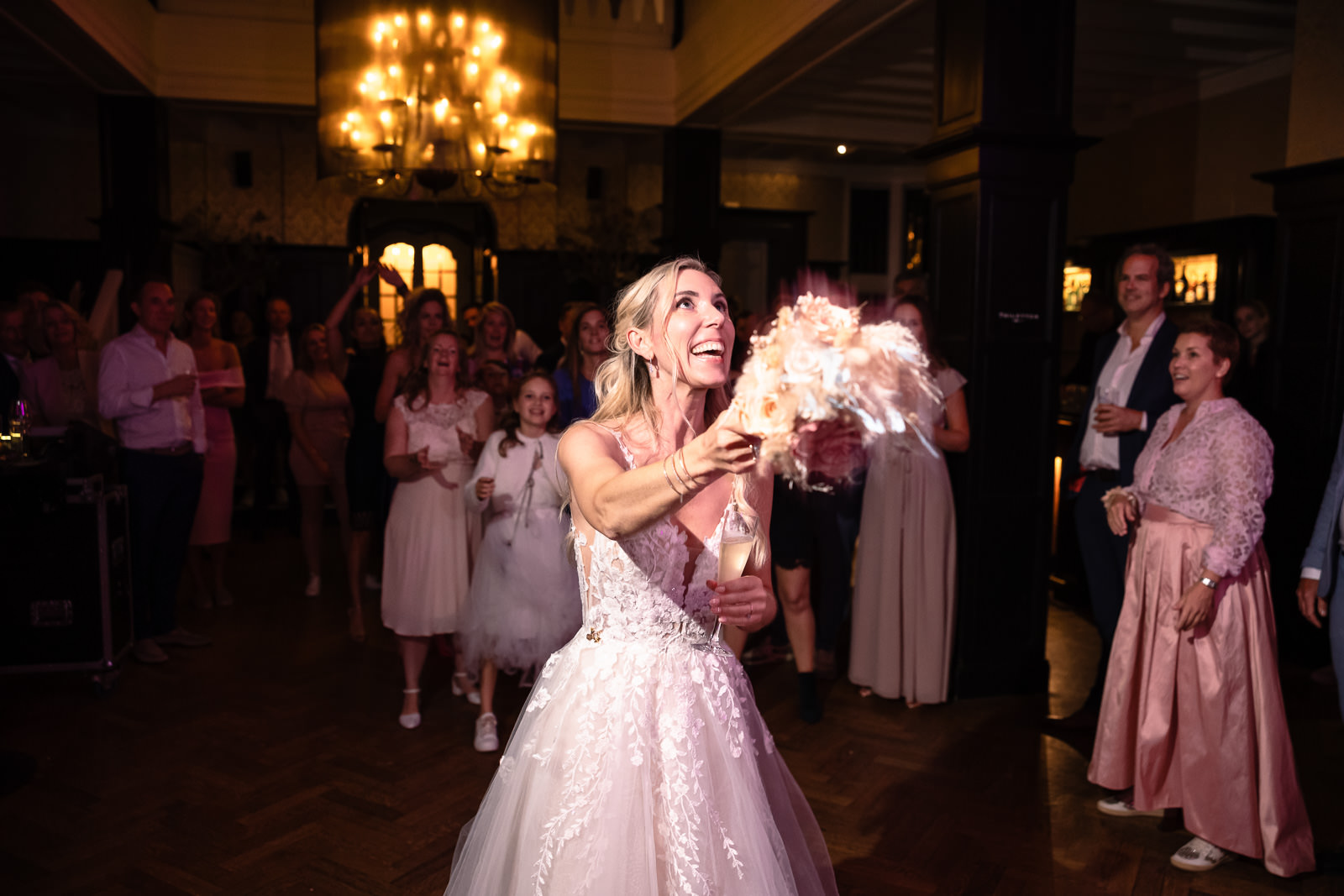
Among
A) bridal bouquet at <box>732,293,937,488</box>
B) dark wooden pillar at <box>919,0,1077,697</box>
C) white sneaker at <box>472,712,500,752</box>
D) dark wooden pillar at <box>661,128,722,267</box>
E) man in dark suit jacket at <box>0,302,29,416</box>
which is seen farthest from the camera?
dark wooden pillar at <box>661,128,722,267</box>

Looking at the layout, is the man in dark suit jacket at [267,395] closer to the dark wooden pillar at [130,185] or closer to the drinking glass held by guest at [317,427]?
the dark wooden pillar at [130,185]

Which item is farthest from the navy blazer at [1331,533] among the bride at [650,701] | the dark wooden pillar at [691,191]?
the dark wooden pillar at [691,191]

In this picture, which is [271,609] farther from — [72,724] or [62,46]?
[62,46]

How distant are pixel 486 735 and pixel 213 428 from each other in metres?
A: 2.94

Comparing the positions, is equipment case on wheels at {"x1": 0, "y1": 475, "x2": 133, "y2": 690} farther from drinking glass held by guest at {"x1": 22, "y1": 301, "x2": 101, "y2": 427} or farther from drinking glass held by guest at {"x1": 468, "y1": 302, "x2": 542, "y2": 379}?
drinking glass held by guest at {"x1": 468, "y1": 302, "x2": 542, "y2": 379}

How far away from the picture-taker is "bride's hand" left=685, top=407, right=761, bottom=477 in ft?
4.14

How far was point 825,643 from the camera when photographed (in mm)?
4730

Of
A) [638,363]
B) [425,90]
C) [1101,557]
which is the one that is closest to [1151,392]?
[1101,557]

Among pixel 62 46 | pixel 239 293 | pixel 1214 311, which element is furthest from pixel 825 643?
pixel 239 293

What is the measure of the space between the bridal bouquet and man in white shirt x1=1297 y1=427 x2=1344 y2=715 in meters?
2.22

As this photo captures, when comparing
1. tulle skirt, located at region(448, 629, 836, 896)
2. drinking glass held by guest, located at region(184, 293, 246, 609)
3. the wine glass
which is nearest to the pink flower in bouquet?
the wine glass

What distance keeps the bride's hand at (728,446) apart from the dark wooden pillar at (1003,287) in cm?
317

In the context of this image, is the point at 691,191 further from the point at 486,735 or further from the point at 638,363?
the point at 638,363

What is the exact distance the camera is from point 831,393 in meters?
1.17
